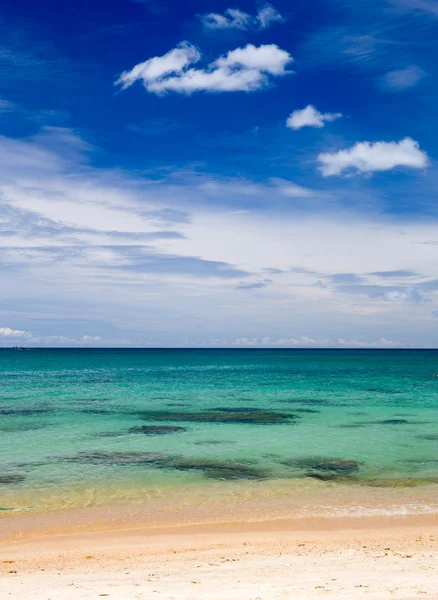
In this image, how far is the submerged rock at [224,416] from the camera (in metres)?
33.0

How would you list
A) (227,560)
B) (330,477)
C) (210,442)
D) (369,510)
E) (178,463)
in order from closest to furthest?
(227,560), (369,510), (330,477), (178,463), (210,442)

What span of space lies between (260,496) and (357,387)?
45.8 m

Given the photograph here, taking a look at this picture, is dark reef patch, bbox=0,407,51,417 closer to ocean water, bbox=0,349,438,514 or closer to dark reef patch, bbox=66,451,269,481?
ocean water, bbox=0,349,438,514

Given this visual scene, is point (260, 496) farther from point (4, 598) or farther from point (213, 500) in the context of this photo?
point (4, 598)

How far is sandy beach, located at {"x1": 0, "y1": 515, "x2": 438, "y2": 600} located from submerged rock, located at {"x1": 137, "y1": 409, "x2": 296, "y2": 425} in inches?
730

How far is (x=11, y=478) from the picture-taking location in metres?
18.5

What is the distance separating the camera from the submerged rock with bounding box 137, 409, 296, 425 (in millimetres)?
33031

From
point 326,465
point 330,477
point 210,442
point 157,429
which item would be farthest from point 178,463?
point 157,429

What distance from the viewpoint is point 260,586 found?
361 inches

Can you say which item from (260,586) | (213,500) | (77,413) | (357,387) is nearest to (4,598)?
(260,586)

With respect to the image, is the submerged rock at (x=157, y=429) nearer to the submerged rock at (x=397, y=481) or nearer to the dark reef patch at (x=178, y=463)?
the dark reef patch at (x=178, y=463)

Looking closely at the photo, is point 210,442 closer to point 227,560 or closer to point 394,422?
point 394,422

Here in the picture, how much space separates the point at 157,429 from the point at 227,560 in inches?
741

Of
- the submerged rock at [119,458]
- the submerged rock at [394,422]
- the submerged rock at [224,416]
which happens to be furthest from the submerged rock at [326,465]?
the submerged rock at [394,422]
